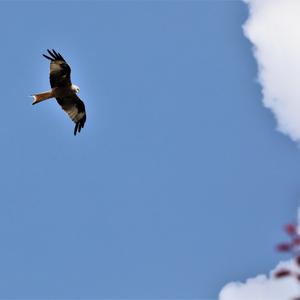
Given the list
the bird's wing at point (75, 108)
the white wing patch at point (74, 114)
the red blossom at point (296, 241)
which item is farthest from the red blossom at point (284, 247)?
the white wing patch at point (74, 114)

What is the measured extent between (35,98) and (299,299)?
26235 millimetres

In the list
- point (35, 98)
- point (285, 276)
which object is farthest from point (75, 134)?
point (285, 276)

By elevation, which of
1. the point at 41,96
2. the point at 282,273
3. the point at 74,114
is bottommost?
the point at 282,273

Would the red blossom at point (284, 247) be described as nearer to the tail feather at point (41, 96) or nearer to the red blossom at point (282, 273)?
the red blossom at point (282, 273)


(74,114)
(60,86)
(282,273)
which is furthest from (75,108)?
(282,273)

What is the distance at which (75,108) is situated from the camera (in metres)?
32.8

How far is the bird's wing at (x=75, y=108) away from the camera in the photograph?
32125 millimetres

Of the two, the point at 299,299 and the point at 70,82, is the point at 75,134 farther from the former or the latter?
the point at 299,299

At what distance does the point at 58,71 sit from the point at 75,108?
113 inches

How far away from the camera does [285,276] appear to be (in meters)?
4.11

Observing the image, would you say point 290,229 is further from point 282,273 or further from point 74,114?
point 74,114

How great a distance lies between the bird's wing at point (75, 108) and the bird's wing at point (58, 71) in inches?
49.8

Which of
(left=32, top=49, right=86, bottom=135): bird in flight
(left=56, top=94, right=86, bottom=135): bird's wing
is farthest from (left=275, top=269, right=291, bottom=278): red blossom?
(left=56, top=94, right=86, bottom=135): bird's wing

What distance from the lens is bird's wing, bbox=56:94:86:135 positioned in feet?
Result: 105
